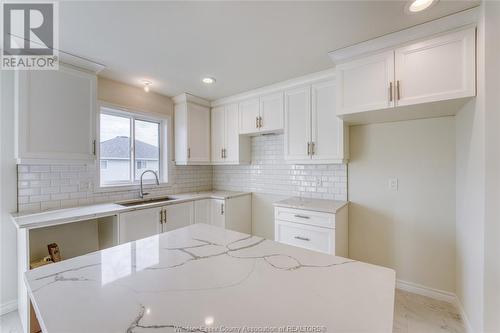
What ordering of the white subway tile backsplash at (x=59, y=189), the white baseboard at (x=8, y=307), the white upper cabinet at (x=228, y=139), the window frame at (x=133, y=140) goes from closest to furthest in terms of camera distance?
the white baseboard at (x=8, y=307), the white subway tile backsplash at (x=59, y=189), the window frame at (x=133, y=140), the white upper cabinet at (x=228, y=139)

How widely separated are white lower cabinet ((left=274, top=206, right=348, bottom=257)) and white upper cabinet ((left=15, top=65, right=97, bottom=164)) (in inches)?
86.7

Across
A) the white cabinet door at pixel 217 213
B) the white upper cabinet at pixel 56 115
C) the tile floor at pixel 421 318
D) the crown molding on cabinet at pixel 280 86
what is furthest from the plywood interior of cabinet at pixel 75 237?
the crown molding on cabinet at pixel 280 86

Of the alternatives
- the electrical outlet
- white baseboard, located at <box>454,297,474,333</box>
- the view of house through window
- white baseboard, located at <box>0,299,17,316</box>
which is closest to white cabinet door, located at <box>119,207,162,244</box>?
the view of house through window

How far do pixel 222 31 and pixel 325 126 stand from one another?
4.87ft

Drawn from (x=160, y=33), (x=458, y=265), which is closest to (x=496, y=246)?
(x=458, y=265)

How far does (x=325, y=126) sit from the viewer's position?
98.7 inches

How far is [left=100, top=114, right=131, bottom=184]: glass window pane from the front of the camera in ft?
8.80

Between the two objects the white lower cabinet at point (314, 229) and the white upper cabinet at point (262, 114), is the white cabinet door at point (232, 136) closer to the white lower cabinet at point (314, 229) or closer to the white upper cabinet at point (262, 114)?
the white upper cabinet at point (262, 114)

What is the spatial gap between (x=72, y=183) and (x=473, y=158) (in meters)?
3.69

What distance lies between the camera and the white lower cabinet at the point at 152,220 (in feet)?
7.38

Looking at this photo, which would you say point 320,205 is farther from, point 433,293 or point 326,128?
point 433,293

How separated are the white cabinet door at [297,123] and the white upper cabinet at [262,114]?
13 centimetres

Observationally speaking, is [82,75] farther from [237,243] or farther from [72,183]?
[237,243]

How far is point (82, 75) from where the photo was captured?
7.09 feet
